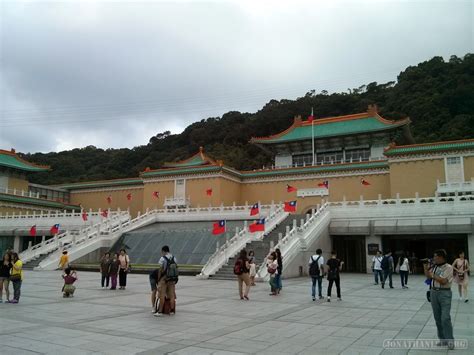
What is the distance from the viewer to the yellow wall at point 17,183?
1576 inches

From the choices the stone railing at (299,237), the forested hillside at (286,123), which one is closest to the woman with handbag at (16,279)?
the stone railing at (299,237)

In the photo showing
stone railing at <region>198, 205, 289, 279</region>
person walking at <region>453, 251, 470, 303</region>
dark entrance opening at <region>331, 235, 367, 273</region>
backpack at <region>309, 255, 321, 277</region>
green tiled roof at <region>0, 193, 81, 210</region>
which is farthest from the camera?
green tiled roof at <region>0, 193, 81, 210</region>

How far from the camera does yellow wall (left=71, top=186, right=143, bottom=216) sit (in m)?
41.7

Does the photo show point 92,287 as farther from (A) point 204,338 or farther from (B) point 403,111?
(B) point 403,111

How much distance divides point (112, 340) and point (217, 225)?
13.5 meters

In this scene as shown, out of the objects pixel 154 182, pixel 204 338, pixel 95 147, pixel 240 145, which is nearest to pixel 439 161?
pixel 154 182

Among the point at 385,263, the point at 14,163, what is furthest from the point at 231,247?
the point at 14,163

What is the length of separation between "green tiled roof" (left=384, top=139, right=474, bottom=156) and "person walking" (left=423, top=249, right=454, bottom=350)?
2491cm

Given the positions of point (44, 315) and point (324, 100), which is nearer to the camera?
point (44, 315)

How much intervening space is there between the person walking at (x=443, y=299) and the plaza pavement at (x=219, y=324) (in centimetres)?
26

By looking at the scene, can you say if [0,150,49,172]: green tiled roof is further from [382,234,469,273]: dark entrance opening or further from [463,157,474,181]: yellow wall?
[463,157,474,181]: yellow wall

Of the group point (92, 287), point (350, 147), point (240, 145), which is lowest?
point (92, 287)

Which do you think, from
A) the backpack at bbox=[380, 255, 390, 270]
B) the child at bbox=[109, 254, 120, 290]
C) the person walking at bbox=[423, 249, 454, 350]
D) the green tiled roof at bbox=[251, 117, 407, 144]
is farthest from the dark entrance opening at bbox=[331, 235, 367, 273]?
the person walking at bbox=[423, 249, 454, 350]

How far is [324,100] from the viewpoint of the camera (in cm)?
6794
